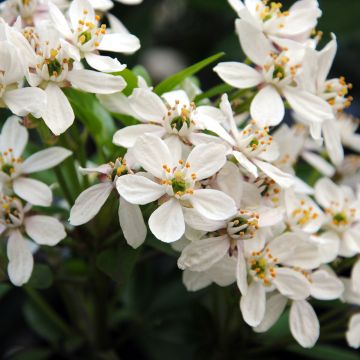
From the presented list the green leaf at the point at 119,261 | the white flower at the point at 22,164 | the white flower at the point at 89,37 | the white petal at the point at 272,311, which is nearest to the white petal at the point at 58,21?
the white flower at the point at 89,37

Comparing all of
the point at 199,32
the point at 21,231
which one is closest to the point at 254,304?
the point at 21,231

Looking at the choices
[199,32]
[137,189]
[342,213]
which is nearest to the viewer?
[137,189]

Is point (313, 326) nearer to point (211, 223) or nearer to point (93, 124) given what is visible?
point (211, 223)

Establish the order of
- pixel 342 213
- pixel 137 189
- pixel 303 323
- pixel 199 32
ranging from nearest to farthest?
pixel 137 189 < pixel 303 323 < pixel 342 213 < pixel 199 32

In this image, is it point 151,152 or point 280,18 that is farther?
point 280,18

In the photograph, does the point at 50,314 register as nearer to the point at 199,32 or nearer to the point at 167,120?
the point at 167,120

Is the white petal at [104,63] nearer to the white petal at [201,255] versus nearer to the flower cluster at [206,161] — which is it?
the flower cluster at [206,161]

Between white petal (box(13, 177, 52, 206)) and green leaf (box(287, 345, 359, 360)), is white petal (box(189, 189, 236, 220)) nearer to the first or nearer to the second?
white petal (box(13, 177, 52, 206))

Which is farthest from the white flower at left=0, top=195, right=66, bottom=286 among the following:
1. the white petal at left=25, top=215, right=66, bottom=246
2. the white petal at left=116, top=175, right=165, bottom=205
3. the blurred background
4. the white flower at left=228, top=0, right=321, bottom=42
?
the blurred background
